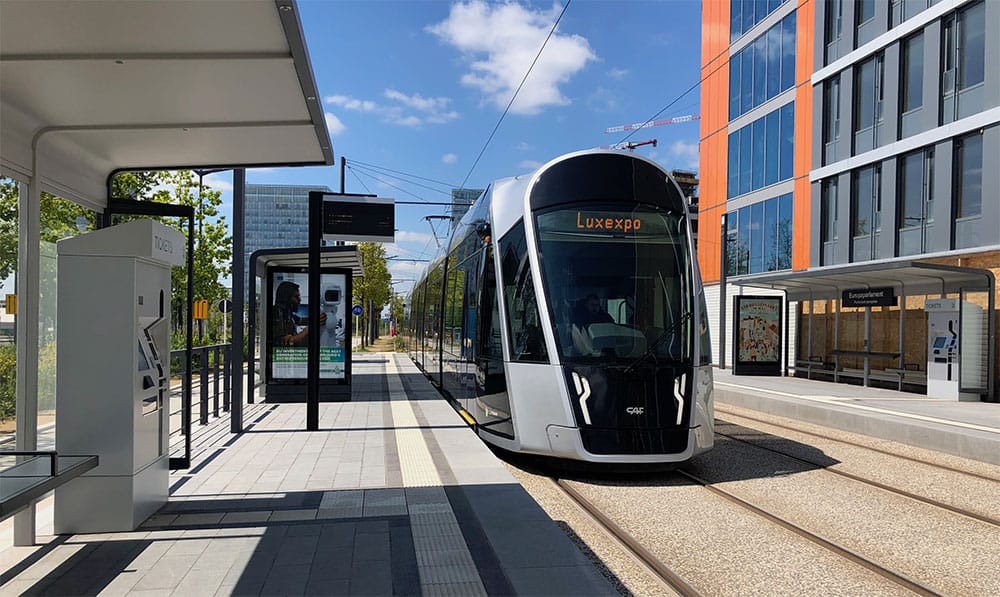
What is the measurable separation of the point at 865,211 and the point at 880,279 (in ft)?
17.0

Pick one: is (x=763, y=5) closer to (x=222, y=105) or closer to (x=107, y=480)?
(x=222, y=105)

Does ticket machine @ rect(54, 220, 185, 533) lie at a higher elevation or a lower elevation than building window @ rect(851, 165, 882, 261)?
lower

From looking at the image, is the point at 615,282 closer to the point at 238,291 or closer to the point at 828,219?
the point at 238,291

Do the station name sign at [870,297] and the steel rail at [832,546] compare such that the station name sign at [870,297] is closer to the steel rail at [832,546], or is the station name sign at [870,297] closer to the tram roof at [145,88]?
the steel rail at [832,546]

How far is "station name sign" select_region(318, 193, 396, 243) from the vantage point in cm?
1133

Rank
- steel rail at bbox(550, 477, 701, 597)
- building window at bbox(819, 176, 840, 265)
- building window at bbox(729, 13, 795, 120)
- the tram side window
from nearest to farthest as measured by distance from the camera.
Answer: steel rail at bbox(550, 477, 701, 597) < the tram side window < building window at bbox(819, 176, 840, 265) < building window at bbox(729, 13, 795, 120)

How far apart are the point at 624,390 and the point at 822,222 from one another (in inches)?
764

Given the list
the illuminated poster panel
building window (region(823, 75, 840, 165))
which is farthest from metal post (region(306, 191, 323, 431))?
building window (region(823, 75, 840, 165))

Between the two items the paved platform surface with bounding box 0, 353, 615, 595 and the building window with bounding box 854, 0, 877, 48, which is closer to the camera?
the paved platform surface with bounding box 0, 353, 615, 595

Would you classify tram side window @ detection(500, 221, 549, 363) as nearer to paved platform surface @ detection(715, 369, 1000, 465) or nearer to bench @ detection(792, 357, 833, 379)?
paved platform surface @ detection(715, 369, 1000, 465)

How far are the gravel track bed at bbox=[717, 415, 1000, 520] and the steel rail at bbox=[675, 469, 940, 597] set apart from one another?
2120 mm

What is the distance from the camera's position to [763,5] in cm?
2759

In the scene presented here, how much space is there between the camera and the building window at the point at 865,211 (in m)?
21.6

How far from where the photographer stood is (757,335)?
72.4 ft
